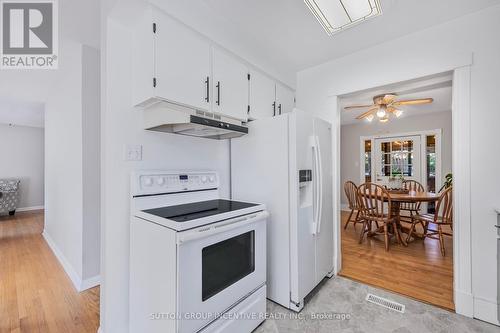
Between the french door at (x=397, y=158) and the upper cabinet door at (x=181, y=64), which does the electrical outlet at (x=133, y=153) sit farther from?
the french door at (x=397, y=158)

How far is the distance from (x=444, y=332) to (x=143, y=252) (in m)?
2.19

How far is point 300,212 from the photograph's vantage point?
6.26 ft

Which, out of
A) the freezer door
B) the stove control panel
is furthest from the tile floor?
the stove control panel

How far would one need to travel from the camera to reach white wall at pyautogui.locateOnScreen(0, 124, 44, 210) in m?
6.05

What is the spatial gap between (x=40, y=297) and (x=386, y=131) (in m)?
6.95

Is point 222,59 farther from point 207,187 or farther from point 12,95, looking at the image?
point 12,95

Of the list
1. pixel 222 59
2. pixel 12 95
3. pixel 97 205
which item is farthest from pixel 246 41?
pixel 12 95

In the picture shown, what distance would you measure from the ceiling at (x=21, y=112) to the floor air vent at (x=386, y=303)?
236 inches

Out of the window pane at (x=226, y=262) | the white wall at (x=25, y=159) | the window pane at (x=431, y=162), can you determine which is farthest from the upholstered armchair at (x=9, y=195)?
the window pane at (x=431, y=162)

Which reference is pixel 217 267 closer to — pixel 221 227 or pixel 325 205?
pixel 221 227

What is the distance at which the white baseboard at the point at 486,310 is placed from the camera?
1718 mm

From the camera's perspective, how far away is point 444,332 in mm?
1650

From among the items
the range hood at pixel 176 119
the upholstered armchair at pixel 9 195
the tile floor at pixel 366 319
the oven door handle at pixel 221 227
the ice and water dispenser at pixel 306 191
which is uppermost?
the range hood at pixel 176 119

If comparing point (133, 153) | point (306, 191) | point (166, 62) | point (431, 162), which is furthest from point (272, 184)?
point (431, 162)
